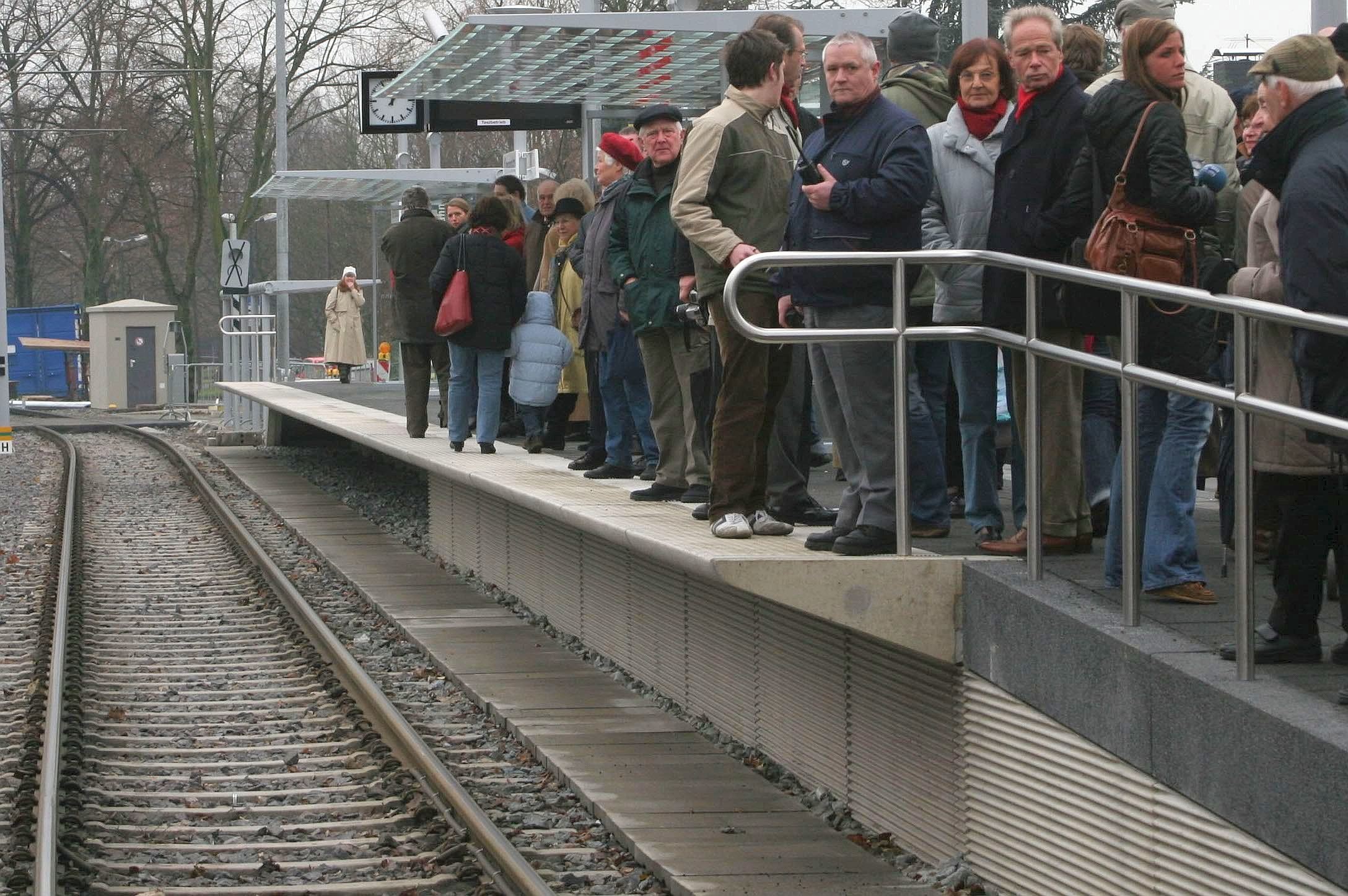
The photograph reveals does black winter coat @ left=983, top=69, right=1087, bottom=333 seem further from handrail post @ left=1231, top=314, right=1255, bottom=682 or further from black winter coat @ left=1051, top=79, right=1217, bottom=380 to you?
handrail post @ left=1231, top=314, right=1255, bottom=682

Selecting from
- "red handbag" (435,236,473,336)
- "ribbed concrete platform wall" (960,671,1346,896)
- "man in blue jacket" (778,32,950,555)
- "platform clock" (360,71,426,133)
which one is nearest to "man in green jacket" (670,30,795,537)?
"man in blue jacket" (778,32,950,555)

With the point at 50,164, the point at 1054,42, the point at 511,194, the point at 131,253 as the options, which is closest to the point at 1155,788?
the point at 1054,42

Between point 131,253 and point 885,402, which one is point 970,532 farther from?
point 131,253

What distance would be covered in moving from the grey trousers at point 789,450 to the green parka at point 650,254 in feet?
3.07

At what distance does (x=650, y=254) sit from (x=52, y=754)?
3.11 m

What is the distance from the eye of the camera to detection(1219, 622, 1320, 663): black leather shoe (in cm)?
440

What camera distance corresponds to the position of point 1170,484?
509cm

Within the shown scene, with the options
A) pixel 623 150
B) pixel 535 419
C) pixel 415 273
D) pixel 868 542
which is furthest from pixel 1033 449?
pixel 415 273

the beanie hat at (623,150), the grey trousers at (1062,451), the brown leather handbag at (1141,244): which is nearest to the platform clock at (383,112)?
the beanie hat at (623,150)

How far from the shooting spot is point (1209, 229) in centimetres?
628

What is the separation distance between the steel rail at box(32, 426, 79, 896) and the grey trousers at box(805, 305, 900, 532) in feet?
8.61

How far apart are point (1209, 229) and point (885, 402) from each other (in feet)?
3.78

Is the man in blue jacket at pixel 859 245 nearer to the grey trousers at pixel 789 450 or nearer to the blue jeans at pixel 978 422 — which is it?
the blue jeans at pixel 978 422

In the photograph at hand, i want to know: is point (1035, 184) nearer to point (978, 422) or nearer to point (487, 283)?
point (978, 422)
